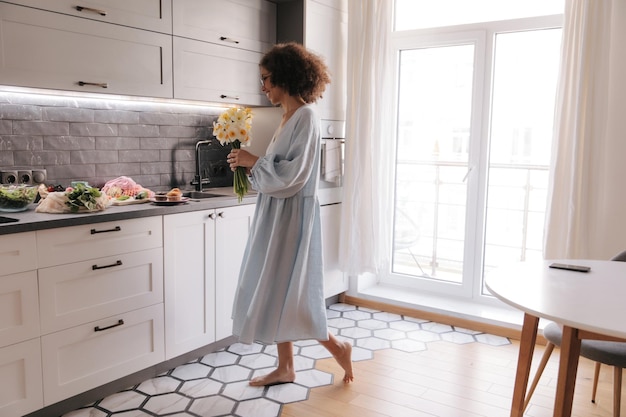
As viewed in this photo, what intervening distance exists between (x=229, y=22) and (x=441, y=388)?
2.38 m

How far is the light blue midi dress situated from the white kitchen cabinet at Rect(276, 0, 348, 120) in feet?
4.24

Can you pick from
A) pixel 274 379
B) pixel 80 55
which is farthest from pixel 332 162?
pixel 80 55

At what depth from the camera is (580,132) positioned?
9.69 feet

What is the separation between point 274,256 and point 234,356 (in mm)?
892

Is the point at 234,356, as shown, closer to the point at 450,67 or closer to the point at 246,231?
the point at 246,231

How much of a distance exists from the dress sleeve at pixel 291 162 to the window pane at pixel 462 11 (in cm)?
187

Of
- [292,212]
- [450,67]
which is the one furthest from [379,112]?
[292,212]

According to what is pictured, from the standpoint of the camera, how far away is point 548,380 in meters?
2.78

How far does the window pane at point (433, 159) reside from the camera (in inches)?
150

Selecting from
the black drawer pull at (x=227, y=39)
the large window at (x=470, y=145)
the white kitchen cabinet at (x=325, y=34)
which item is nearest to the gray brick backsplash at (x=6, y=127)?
the black drawer pull at (x=227, y=39)

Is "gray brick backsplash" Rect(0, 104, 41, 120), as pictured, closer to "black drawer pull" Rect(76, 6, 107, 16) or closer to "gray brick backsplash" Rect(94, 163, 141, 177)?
"gray brick backsplash" Rect(94, 163, 141, 177)

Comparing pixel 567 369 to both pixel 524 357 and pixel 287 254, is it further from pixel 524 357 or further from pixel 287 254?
pixel 287 254

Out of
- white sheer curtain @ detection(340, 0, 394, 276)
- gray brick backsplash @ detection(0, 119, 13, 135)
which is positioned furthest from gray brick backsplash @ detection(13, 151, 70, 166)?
Answer: white sheer curtain @ detection(340, 0, 394, 276)

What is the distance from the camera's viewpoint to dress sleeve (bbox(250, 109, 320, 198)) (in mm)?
2363
